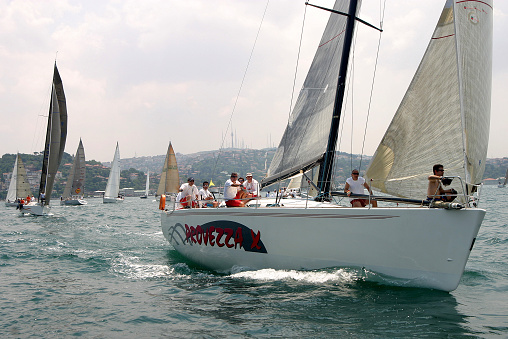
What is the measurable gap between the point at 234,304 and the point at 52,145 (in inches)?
990

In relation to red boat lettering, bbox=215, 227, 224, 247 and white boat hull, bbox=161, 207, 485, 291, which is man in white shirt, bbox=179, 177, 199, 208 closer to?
white boat hull, bbox=161, 207, 485, 291

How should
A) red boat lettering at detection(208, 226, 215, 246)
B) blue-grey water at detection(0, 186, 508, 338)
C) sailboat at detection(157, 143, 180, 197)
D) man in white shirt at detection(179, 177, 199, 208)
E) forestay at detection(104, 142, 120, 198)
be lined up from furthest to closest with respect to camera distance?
forestay at detection(104, 142, 120, 198) → sailboat at detection(157, 143, 180, 197) → man in white shirt at detection(179, 177, 199, 208) → red boat lettering at detection(208, 226, 215, 246) → blue-grey water at detection(0, 186, 508, 338)

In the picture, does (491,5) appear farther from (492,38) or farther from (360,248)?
(360,248)

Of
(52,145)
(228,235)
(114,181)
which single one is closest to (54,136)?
(52,145)

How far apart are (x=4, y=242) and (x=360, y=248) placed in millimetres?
11557

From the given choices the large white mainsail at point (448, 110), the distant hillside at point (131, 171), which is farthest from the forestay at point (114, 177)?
the large white mainsail at point (448, 110)

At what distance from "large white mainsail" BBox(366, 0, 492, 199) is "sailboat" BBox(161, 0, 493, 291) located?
0.6 inches

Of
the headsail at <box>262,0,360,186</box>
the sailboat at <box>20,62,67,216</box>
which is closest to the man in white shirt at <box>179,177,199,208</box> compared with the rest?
the headsail at <box>262,0,360,186</box>

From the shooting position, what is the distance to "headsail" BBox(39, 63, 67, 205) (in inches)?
1108

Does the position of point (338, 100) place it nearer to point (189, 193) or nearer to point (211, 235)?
point (211, 235)

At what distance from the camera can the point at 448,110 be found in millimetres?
6738

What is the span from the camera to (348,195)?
7691 millimetres

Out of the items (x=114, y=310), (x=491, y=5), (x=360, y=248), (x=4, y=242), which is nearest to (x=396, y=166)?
(x=360, y=248)

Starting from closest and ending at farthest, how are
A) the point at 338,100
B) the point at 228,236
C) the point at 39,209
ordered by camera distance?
the point at 228,236, the point at 338,100, the point at 39,209
